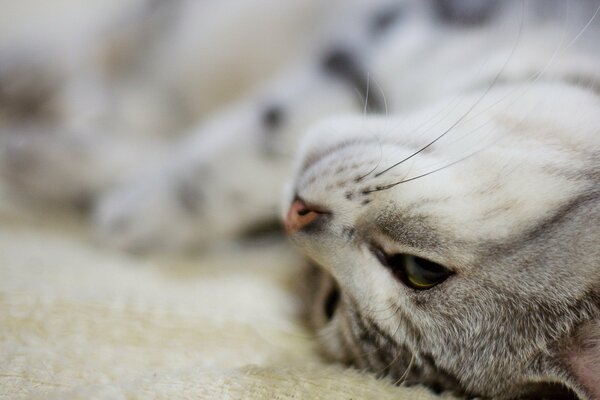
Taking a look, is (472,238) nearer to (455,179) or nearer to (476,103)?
(455,179)

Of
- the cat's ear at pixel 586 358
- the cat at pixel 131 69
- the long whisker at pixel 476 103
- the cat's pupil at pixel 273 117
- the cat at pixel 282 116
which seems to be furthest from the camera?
the cat at pixel 131 69

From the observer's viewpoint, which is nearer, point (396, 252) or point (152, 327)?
point (396, 252)

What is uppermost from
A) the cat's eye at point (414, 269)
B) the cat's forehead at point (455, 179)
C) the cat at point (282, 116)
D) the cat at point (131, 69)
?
the cat at point (131, 69)

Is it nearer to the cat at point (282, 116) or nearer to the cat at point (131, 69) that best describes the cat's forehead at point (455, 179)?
the cat at point (282, 116)

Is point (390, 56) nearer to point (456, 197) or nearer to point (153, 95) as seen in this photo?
point (456, 197)

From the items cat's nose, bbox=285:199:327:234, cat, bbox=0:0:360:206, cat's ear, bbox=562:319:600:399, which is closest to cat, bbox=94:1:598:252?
cat, bbox=0:0:360:206

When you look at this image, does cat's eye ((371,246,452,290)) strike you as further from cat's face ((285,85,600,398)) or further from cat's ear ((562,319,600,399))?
cat's ear ((562,319,600,399))

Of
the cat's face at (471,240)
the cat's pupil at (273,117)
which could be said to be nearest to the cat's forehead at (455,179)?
the cat's face at (471,240)

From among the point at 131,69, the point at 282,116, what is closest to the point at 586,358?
the point at 282,116
